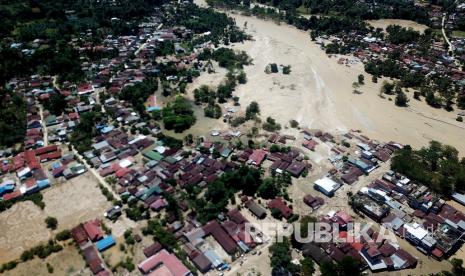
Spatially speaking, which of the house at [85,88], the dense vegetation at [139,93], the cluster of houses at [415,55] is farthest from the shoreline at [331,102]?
the house at [85,88]

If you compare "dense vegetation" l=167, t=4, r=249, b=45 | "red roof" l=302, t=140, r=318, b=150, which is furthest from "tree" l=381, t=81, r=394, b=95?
"dense vegetation" l=167, t=4, r=249, b=45

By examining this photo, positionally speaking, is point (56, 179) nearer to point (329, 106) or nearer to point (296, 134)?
point (296, 134)

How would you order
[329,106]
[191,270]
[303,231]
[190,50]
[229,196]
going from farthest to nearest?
[190,50] → [329,106] → [229,196] → [303,231] → [191,270]

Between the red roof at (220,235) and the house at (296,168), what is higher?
the house at (296,168)

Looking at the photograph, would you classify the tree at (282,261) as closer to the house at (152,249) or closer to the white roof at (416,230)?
the house at (152,249)

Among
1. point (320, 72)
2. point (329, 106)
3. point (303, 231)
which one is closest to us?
point (303, 231)

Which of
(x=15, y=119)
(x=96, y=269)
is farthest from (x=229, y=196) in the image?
(x=15, y=119)

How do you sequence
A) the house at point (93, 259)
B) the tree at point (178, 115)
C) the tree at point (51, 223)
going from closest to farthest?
the house at point (93, 259), the tree at point (51, 223), the tree at point (178, 115)
